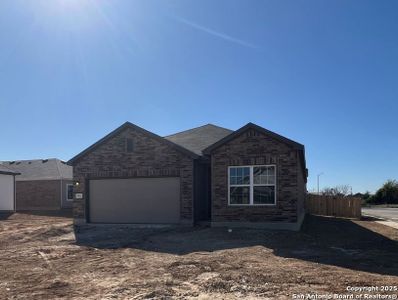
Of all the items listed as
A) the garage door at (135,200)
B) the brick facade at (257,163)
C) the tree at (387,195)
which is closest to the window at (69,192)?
the garage door at (135,200)

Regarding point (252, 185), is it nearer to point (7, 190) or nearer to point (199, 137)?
point (199, 137)

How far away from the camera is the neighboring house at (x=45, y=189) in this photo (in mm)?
37094

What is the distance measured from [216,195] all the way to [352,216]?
15.7m

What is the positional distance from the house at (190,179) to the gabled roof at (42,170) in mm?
15955

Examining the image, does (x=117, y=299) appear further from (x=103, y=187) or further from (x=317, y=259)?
(x=103, y=187)

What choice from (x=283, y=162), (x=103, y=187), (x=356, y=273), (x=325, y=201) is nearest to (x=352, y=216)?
(x=325, y=201)

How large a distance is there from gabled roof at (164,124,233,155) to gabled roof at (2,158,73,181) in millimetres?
14641

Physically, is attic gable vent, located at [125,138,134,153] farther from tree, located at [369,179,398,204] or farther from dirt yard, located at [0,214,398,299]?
tree, located at [369,179,398,204]

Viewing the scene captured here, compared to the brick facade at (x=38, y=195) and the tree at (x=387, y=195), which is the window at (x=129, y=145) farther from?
the tree at (x=387, y=195)

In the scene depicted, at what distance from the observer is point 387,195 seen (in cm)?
6625

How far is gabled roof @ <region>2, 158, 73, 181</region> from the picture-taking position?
3757 cm

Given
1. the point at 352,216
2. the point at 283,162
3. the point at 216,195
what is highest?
the point at 283,162

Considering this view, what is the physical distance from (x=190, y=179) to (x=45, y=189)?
21205 mm

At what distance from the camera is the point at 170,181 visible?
20.9 metres
